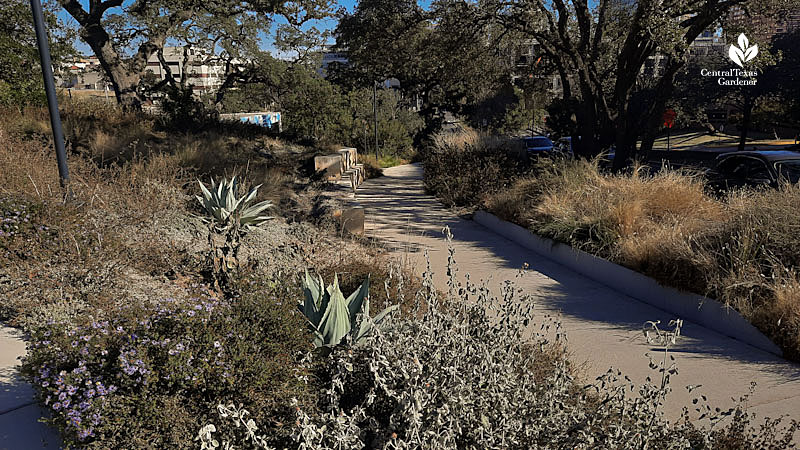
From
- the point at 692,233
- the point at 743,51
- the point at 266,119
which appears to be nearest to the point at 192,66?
the point at 266,119

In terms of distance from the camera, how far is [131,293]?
4621 mm

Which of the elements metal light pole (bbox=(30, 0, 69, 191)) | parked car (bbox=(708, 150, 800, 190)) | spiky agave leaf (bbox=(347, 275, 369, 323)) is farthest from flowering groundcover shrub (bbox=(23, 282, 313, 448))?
parked car (bbox=(708, 150, 800, 190))

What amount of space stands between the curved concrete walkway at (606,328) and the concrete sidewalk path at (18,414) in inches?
142

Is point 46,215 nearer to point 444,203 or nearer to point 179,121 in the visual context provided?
point 444,203

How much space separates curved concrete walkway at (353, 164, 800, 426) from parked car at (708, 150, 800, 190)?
13.9 feet

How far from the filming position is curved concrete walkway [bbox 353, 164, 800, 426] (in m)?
4.21

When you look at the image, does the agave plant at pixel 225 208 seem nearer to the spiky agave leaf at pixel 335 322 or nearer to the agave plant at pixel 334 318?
the agave plant at pixel 334 318

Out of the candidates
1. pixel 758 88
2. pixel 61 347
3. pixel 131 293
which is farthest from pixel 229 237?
pixel 758 88

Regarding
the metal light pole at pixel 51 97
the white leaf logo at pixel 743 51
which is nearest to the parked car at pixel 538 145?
the white leaf logo at pixel 743 51

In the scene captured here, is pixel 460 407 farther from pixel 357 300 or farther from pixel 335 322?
pixel 357 300

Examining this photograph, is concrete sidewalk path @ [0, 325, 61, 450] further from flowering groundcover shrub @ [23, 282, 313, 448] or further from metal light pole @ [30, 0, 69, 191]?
metal light pole @ [30, 0, 69, 191]

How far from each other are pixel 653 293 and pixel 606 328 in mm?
1066

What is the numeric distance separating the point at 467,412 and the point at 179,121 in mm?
14899

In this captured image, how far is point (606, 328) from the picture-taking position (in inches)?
217
